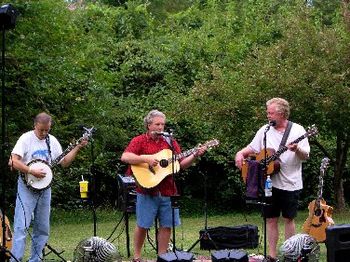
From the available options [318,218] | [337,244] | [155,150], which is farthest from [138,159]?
[337,244]

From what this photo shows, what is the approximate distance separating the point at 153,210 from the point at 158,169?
43cm

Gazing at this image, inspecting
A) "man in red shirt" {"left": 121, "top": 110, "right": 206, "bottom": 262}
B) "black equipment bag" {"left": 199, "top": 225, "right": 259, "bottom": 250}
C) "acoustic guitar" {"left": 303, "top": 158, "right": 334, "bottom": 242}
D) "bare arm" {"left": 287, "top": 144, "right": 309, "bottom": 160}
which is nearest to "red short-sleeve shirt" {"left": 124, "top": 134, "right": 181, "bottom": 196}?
"man in red shirt" {"left": 121, "top": 110, "right": 206, "bottom": 262}

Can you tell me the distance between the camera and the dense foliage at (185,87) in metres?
14.8

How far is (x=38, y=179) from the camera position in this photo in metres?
8.05

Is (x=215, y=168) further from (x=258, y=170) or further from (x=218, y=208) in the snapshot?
(x=258, y=170)

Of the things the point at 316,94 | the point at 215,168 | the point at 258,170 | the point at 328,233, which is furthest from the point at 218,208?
the point at 328,233

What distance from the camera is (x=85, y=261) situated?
25.6ft

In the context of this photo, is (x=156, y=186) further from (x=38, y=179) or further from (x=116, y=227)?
(x=116, y=227)

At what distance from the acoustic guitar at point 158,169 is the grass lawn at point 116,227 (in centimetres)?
149

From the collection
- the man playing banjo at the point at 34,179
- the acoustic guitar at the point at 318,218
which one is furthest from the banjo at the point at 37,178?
the acoustic guitar at the point at 318,218

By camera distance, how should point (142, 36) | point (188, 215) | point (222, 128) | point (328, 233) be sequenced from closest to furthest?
point (328, 233), point (222, 128), point (188, 215), point (142, 36)

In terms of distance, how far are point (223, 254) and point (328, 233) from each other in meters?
1.15

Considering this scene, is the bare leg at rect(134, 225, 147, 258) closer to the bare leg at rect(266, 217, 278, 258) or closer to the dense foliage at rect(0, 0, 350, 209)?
the bare leg at rect(266, 217, 278, 258)

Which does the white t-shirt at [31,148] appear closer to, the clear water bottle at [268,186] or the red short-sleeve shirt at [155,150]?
the red short-sleeve shirt at [155,150]
